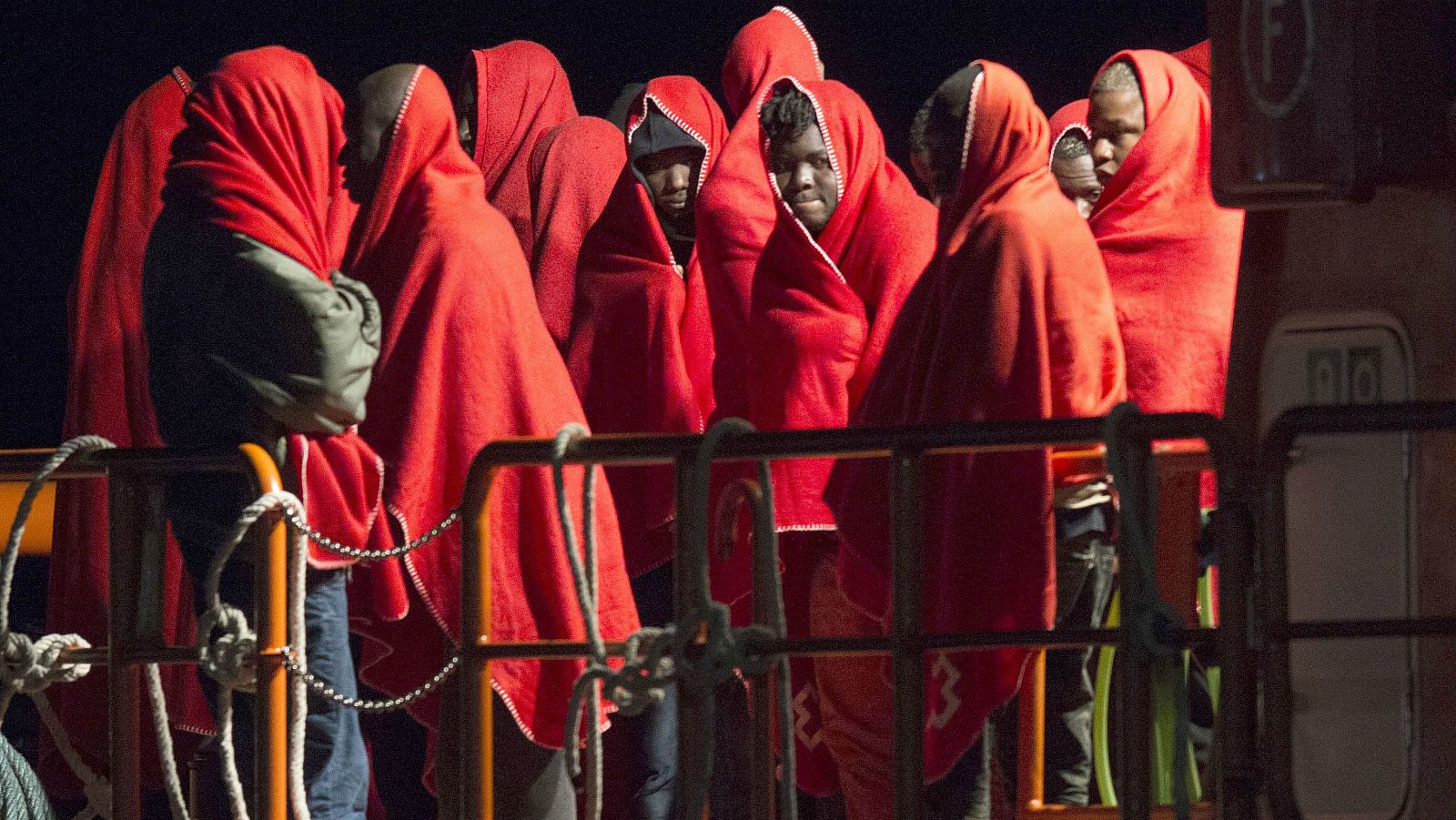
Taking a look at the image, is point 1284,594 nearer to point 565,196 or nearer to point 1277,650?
point 1277,650

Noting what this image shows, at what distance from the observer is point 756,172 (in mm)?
→ 5125

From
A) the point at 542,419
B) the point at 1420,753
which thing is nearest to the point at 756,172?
the point at 542,419

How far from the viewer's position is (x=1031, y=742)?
3871 mm

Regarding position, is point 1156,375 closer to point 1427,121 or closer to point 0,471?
point 1427,121

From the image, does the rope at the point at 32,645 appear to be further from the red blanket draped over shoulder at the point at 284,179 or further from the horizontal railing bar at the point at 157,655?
the red blanket draped over shoulder at the point at 284,179

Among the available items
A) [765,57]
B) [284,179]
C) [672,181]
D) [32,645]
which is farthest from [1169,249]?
[32,645]

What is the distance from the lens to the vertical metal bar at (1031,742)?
12.5 ft

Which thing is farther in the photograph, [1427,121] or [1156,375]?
[1156,375]

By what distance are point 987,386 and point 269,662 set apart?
1.30 m

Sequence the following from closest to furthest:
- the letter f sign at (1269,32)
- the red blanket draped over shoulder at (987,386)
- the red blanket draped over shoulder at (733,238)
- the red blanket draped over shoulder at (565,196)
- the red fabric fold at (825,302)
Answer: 1. the letter f sign at (1269,32)
2. the red blanket draped over shoulder at (987,386)
3. the red fabric fold at (825,302)
4. the red blanket draped over shoulder at (733,238)
5. the red blanket draped over shoulder at (565,196)

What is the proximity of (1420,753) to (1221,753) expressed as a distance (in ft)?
1.44

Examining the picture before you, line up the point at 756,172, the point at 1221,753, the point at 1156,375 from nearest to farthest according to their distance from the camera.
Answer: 1. the point at 1221,753
2. the point at 1156,375
3. the point at 756,172

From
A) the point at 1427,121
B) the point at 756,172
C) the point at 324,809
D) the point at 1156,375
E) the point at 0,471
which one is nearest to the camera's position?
the point at 1427,121

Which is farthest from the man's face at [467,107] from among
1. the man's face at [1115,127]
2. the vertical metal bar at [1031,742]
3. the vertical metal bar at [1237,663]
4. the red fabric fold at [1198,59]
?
the vertical metal bar at [1237,663]
